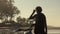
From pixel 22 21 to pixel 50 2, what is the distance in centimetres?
81

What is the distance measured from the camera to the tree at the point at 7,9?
4195 millimetres

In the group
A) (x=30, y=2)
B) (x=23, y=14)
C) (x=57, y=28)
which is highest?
(x=30, y=2)

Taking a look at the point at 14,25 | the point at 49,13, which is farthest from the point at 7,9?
the point at 49,13

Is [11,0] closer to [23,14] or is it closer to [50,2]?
[23,14]

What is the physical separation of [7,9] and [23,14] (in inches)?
15.0

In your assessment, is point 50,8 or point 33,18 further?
point 50,8

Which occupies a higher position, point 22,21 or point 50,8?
point 50,8

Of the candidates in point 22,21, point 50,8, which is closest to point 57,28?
point 50,8

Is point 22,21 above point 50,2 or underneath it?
underneath

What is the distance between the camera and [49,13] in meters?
4.37

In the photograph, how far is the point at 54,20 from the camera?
438cm

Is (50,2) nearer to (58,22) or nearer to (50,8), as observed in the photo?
(50,8)

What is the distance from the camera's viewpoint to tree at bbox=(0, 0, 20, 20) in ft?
13.8

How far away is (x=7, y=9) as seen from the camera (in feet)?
13.9
